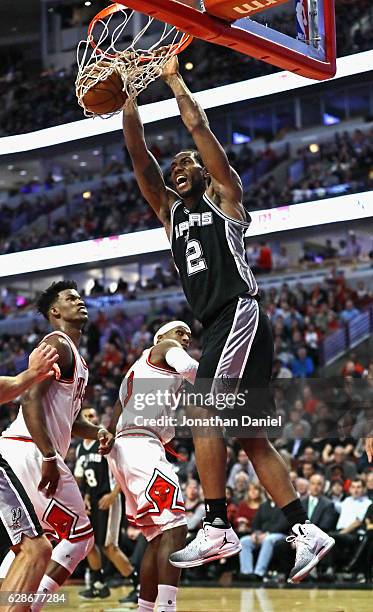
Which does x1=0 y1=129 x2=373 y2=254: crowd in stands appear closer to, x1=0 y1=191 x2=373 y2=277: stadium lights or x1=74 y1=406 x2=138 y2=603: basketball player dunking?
x1=0 y1=191 x2=373 y2=277: stadium lights

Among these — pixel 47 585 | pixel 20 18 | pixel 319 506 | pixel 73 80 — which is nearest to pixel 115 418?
pixel 47 585

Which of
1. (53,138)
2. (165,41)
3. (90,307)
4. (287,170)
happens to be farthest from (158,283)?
(165,41)

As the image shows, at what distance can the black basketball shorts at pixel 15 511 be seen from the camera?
17.8 ft

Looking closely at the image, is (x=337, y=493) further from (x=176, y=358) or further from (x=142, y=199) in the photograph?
(x=142, y=199)

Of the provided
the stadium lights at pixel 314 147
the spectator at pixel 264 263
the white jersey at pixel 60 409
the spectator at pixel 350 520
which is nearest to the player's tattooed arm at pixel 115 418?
the white jersey at pixel 60 409

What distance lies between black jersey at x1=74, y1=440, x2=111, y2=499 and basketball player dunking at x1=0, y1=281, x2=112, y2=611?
4.48 metres

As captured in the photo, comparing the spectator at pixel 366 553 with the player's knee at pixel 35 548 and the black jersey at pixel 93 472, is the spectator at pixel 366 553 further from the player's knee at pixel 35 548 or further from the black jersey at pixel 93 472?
the player's knee at pixel 35 548

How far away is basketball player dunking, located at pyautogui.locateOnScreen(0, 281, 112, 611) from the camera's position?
18.1 feet

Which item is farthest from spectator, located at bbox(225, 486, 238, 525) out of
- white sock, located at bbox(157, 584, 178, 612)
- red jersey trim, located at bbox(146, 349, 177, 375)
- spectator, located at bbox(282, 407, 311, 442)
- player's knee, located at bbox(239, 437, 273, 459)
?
player's knee, located at bbox(239, 437, 273, 459)

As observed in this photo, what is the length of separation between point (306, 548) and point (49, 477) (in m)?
1.54

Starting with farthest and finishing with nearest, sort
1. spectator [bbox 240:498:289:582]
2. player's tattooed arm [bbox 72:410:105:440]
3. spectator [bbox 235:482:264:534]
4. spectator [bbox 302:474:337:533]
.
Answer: spectator [bbox 235:482:264:534] → spectator [bbox 240:498:289:582] → spectator [bbox 302:474:337:533] → player's tattooed arm [bbox 72:410:105:440]

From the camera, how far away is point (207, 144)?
4973 millimetres

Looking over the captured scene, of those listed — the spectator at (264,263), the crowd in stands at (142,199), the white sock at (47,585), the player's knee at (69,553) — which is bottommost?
the white sock at (47,585)

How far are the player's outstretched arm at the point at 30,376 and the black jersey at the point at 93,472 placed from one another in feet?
18.0
